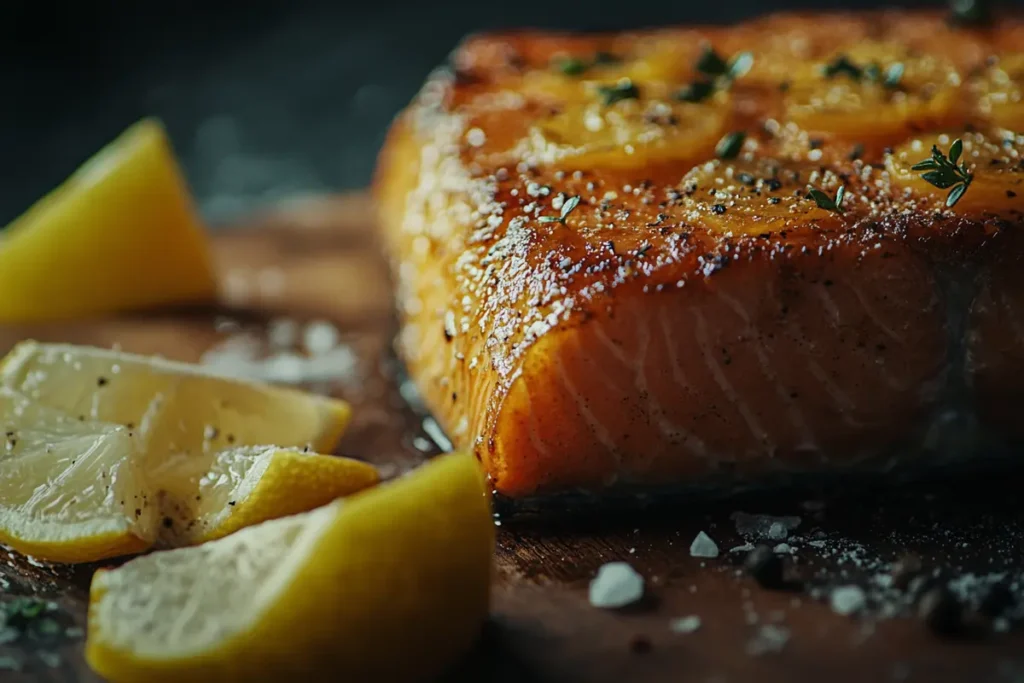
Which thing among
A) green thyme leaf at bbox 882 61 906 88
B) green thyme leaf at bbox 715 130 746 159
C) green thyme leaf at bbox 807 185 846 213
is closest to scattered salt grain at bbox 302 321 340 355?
green thyme leaf at bbox 715 130 746 159

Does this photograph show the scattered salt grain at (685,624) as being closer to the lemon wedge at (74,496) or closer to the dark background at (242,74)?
the lemon wedge at (74,496)

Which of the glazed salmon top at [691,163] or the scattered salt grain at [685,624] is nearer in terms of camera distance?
the scattered salt grain at [685,624]

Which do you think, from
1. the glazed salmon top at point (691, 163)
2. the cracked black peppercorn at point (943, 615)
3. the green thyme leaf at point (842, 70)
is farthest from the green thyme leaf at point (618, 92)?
the cracked black peppercorn at point (943, 615)

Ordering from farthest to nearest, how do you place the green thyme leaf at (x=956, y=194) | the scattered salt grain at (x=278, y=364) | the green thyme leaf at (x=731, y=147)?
the scattered salt grain at (x=278, y=364) < the green thyme leaf at (x=731, y=147) < the green thyme leaf at (x=956, y=194)

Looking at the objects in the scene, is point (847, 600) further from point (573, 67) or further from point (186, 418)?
point (573, 67)

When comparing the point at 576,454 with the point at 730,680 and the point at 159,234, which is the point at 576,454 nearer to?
the point at 730,680

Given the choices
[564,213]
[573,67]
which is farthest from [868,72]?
[564,213]

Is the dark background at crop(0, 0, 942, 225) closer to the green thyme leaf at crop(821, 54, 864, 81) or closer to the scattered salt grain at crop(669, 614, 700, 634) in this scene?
the green thyme leaf at crop(821, 54, 864, 81)
